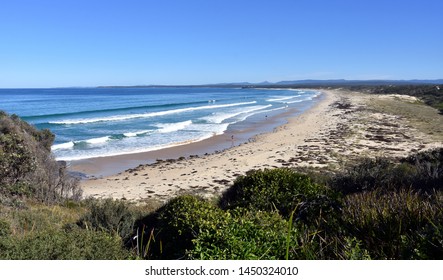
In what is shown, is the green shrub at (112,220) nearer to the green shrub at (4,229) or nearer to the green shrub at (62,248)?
the green shrub at (4,229)

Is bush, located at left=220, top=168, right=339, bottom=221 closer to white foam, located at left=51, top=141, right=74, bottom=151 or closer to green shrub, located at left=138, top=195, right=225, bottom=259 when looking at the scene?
green shrub, located at left=138, top=195, right=225, bottom=259

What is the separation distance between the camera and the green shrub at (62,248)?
3309 millimetres

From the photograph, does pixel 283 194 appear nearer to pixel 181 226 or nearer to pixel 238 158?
pixel 181 226

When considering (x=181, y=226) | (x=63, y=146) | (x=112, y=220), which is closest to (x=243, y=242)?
(x=181, y=226)

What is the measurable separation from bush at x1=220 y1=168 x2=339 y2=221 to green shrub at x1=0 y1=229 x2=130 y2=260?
6.56 feet

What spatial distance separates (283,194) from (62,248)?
3.31m

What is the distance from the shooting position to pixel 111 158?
19.0m

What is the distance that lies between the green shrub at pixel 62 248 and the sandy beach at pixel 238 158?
8.03 metres

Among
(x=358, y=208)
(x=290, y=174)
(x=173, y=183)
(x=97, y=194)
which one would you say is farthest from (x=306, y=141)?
(x=358, y=208)

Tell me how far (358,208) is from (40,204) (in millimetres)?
7016

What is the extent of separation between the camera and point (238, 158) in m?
17.8

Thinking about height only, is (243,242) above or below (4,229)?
above

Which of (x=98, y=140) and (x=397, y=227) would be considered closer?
(x=397, y=227)

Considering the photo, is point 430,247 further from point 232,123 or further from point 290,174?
point 232,123
